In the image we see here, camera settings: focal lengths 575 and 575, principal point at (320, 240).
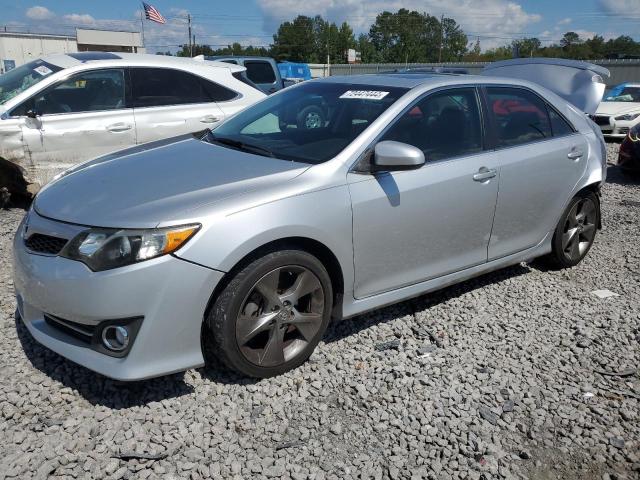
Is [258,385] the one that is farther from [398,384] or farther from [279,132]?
[279,132]

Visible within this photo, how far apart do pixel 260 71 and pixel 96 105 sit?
31.8 feet

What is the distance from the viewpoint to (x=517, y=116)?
4.38m

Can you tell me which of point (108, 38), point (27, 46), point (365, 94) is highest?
point (108, 38)

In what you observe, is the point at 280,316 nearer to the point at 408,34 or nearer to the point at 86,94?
the point at 86,94

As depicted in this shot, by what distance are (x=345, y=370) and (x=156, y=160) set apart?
1.72 metres

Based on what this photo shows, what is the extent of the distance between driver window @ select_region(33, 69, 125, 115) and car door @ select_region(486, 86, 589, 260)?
4.02 meters

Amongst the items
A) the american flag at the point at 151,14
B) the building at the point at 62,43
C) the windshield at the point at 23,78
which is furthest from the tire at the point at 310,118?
the building at the point at 62,43

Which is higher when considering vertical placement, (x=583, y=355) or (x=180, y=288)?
(x=180, y=288)

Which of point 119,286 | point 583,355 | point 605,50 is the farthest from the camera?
point 605,50

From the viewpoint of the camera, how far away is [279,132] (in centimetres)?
389

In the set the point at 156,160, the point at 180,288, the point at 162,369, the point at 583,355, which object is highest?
the point at 156,160

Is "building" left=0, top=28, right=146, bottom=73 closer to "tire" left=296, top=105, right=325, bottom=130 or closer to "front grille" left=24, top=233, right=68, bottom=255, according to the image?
"tire" left=296, top=105, right=325, bottom=130

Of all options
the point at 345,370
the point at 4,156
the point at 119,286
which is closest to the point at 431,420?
the point at 345,370

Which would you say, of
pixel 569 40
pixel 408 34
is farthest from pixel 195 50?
pixel 569 40
